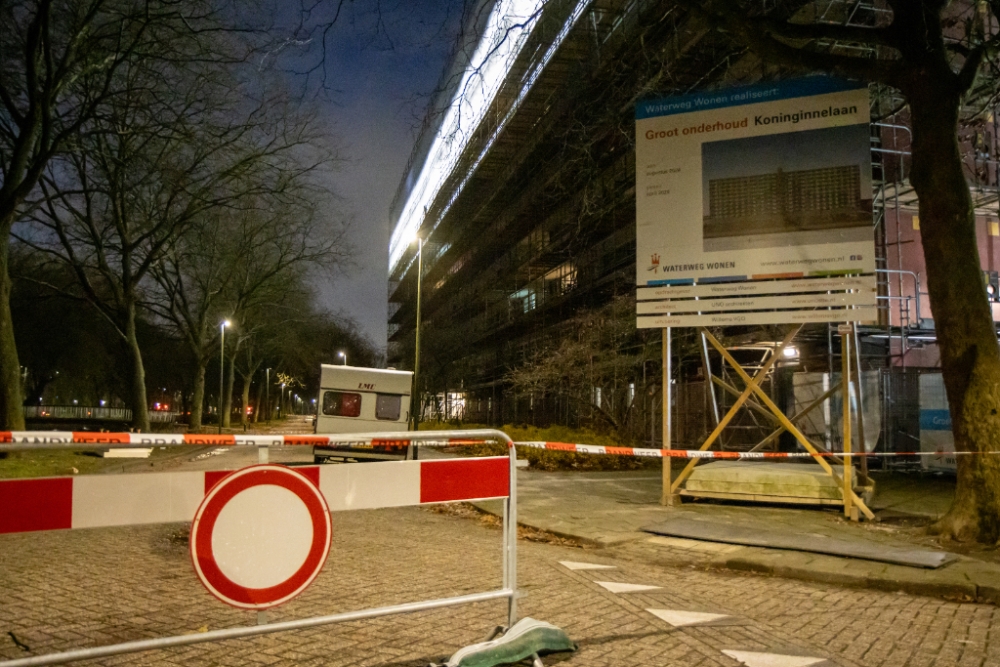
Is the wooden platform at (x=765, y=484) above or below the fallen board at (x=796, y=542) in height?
above

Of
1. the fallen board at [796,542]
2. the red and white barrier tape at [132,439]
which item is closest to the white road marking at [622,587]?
the fallen board at [796,542]

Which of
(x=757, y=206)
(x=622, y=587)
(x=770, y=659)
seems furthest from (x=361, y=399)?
(x=770, y=659)

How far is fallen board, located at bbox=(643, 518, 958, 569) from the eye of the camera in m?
7.57

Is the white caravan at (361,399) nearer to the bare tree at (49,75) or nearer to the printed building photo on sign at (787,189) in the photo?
the bare tree at (49,75)

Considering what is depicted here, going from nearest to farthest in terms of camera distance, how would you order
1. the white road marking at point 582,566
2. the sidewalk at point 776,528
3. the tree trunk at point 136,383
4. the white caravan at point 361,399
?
the sidewalk at point 776,528 < the white road marking at point 582,566 < the white caravan at point 361,399 < the tree trunk at point 136,383

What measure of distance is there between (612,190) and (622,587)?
1824 cm

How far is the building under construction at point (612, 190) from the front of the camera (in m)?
11.2

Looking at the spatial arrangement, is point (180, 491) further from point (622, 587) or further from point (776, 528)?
point (776, 528)

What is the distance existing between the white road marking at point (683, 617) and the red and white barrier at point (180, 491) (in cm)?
179

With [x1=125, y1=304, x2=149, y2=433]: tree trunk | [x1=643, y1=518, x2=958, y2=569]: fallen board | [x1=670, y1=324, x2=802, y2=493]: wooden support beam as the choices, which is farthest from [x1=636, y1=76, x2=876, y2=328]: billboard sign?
[x1=125, y1=304, x2=149, y2=433]: tree trunk

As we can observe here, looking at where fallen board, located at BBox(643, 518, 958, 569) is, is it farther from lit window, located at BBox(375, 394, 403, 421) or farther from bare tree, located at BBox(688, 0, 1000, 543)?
lit window, located at BBox(375, 394, 403, 421)

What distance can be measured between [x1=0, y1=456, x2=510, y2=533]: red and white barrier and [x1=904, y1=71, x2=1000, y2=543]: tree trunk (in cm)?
653

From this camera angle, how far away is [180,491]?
369 centimetres

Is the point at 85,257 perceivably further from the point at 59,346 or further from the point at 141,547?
the point at 141,547
